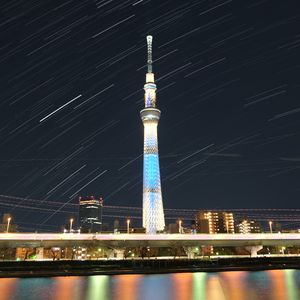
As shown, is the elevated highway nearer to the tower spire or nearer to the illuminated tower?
the illuminated tower

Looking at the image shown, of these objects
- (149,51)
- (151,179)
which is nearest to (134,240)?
(151,179)

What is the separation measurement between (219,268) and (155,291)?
79.6ft

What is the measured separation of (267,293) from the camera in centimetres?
2634

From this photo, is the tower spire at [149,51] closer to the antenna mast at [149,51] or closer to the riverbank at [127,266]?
the antenna mast at [149,51]

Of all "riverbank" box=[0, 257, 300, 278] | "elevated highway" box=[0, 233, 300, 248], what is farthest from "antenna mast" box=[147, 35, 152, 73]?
"riverbank" box=[0, 257, 300, 278]

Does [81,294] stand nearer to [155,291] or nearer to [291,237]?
[155,291]

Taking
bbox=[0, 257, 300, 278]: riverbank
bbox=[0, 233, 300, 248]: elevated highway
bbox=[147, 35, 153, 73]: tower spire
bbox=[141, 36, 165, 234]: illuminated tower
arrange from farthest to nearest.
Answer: bbox=[147, 35, 153, 73]: tower spire, bbox=[141, 36, 165, 234]: illuminated tower, bbox=[0, 233, 300, 248]: elevated highway, bbox=[0, 257, 300, 278]: riverbank

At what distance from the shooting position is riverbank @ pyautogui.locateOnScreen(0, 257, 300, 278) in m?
44.9

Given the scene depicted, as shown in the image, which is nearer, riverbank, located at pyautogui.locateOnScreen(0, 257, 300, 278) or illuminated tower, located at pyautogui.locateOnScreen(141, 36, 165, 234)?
riverbank, located at pyautogui.locateOnScreen(0, 257, 300, 278)

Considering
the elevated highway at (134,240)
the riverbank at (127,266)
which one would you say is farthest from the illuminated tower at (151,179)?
the riverbank at (127,266)

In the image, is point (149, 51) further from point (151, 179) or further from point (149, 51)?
point (151, 179)

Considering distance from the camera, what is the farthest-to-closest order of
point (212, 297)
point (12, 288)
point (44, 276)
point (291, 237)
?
point (291, 237)
point (44, 276)
point (12, 288)
point (212, 297)

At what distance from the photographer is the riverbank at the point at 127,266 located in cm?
4488

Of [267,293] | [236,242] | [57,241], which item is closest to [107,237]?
[57,241]
